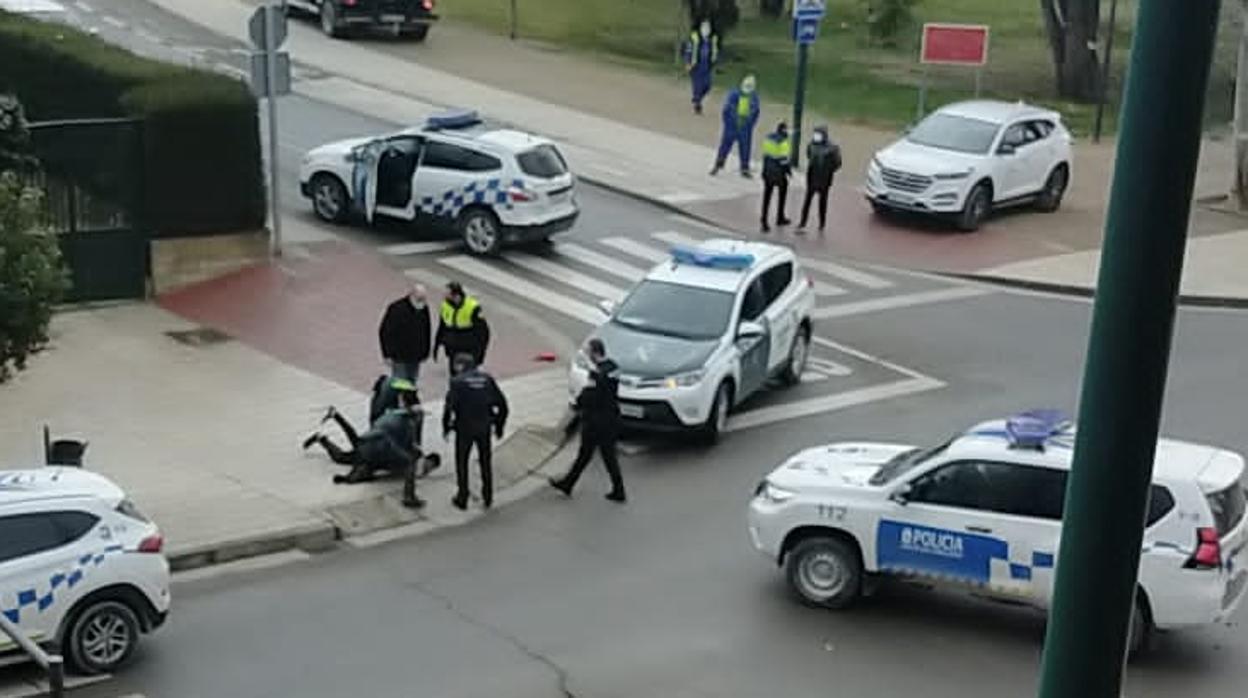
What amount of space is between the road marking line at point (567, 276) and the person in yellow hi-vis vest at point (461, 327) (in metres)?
5.20

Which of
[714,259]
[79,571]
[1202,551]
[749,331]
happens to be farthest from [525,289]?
[1202,551]

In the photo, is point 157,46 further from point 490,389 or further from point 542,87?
point 490,389

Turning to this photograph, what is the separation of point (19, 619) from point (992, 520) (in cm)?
671

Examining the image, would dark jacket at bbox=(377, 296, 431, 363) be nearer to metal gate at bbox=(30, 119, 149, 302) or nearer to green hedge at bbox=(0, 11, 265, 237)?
metal gate at bbox=(30, 119, 149, 302)

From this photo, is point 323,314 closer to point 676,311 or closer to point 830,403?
point 676,311

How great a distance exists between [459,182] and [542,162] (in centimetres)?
118

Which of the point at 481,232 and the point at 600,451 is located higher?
the point at 600,451

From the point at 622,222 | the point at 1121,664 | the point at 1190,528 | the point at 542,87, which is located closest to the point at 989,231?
the point at 622,222

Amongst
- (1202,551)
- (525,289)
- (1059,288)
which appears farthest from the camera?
(1059,288)

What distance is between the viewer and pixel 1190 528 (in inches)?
529

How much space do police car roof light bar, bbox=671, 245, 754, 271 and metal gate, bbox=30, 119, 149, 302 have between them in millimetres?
7116

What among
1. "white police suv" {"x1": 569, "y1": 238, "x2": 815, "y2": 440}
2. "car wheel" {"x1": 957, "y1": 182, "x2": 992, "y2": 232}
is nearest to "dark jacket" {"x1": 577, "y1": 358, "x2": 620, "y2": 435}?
"white police suv" {"x1": 569, "y1": 238, "x2": 815, "y2": 440}

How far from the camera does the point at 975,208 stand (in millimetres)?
30672

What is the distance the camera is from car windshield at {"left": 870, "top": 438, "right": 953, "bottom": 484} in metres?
14.7
